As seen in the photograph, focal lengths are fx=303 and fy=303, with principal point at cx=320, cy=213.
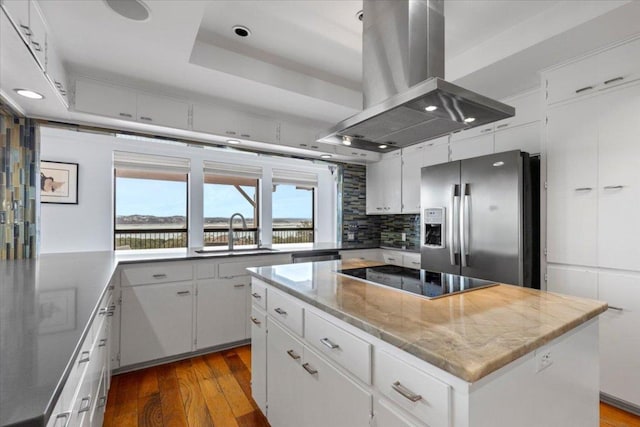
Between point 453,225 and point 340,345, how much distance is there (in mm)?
1990

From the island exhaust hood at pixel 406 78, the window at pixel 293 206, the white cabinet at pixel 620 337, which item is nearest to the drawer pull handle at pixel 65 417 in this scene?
the island exhaust hood at pixel 406 78

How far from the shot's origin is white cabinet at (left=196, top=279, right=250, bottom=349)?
2807mm

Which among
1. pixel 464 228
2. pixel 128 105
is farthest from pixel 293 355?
pixel 128 105

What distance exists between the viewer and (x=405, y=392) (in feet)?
2.92

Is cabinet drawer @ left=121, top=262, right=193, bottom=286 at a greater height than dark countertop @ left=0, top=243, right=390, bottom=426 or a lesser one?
lesser

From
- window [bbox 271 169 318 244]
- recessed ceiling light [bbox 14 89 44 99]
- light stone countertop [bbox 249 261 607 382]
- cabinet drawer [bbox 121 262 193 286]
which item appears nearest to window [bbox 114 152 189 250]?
cabinet drawer [bbox 121 262 193 286]

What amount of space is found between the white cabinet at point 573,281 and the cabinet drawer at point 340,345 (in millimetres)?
2035

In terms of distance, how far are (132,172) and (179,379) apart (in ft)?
→ 6.92

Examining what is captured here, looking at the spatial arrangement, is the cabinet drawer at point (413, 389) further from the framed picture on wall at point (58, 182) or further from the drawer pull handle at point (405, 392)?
the framed picture on wall at point (58, 182)

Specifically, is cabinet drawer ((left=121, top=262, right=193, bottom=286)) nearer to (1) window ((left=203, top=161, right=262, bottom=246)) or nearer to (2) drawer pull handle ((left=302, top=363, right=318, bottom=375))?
(1) window ((left=203, top=161, right=262, bottom=246))

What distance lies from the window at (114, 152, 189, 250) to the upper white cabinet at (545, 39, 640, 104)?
3523mm

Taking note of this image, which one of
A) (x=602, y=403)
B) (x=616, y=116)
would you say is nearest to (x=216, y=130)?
(x=616, y=116)

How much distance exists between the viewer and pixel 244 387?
2.30 meters

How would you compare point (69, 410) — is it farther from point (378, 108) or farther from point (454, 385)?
point (378, 108)
